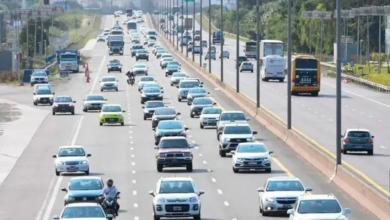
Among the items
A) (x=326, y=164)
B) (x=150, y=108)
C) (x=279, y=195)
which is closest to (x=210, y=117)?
(x=150, y=108)

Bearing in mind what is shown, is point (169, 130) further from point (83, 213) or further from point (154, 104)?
point (83, 213)

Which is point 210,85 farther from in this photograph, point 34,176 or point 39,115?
point 34,176

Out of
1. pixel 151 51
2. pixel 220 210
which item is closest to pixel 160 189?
pixel 220 210

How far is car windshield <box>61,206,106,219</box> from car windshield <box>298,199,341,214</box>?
15.8 feet

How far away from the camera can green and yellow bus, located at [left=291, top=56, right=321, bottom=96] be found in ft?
307

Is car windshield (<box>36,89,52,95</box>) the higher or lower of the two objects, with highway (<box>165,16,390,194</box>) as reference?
higher

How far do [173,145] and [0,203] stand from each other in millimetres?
10303

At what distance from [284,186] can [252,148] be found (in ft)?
41.3

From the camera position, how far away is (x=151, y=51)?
184875 millimetres

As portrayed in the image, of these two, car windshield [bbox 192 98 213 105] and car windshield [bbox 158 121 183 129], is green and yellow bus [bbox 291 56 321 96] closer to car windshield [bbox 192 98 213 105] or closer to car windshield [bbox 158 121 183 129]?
car windshield [bbox 192 98 213 105]

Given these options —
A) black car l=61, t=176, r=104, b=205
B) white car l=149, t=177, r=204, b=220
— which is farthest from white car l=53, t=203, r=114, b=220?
black car l=61, t=176, r=104, b=205

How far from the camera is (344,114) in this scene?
7725cm

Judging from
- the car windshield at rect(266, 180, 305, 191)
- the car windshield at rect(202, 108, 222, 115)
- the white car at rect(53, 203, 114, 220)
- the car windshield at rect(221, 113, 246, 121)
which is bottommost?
the car windshield at rect(202, 108, 222, 115)

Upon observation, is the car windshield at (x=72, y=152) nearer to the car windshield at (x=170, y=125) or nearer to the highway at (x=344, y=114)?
the highway at (x=344, y=114)
